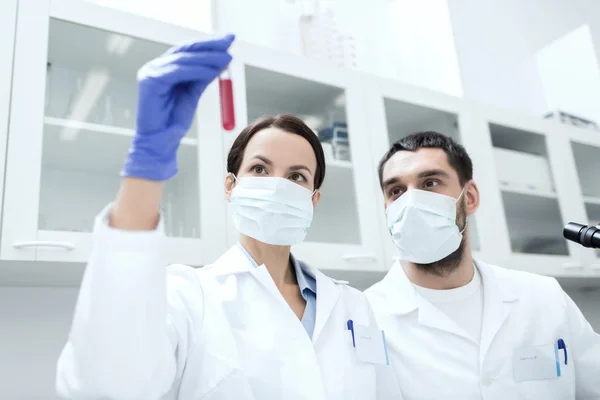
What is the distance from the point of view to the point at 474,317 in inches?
55.9

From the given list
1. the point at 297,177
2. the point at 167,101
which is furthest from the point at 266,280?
the point at 167,101

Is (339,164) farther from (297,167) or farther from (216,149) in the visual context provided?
(297,167)

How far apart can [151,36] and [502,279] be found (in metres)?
1.25

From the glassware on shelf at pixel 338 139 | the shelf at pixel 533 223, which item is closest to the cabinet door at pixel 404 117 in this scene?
the glassware on shelf at pixel 338 139

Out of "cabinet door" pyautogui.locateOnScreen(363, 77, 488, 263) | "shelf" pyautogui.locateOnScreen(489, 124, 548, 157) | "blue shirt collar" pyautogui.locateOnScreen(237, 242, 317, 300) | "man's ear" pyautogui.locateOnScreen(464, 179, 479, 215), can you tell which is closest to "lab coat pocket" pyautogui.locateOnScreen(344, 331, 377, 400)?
"blue shirt collar" pyautogui.locateOnScreen(237, 242, 317, 300)

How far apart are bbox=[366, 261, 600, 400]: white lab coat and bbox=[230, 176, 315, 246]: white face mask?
18.1 inches

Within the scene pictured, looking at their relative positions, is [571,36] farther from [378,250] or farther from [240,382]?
[240,382]

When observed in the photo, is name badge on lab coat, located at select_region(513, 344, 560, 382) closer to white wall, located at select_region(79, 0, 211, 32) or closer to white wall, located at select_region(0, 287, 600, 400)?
white wall, located at select_region(0, 287, 600, 400)

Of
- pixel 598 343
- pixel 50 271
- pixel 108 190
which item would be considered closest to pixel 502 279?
pixel 598 343

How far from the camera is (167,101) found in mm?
677

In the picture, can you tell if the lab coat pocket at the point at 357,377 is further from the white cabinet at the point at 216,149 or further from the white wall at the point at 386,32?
the white wall at the point at 386,32

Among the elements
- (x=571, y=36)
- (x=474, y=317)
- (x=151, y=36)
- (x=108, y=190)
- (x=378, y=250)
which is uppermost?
(x=571, y=36)


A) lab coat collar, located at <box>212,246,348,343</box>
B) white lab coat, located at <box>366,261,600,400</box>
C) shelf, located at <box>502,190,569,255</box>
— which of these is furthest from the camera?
shelf, located at <box>502,190,569,255</box>

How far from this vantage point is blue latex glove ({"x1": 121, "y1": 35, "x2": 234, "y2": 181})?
2.13 feet
